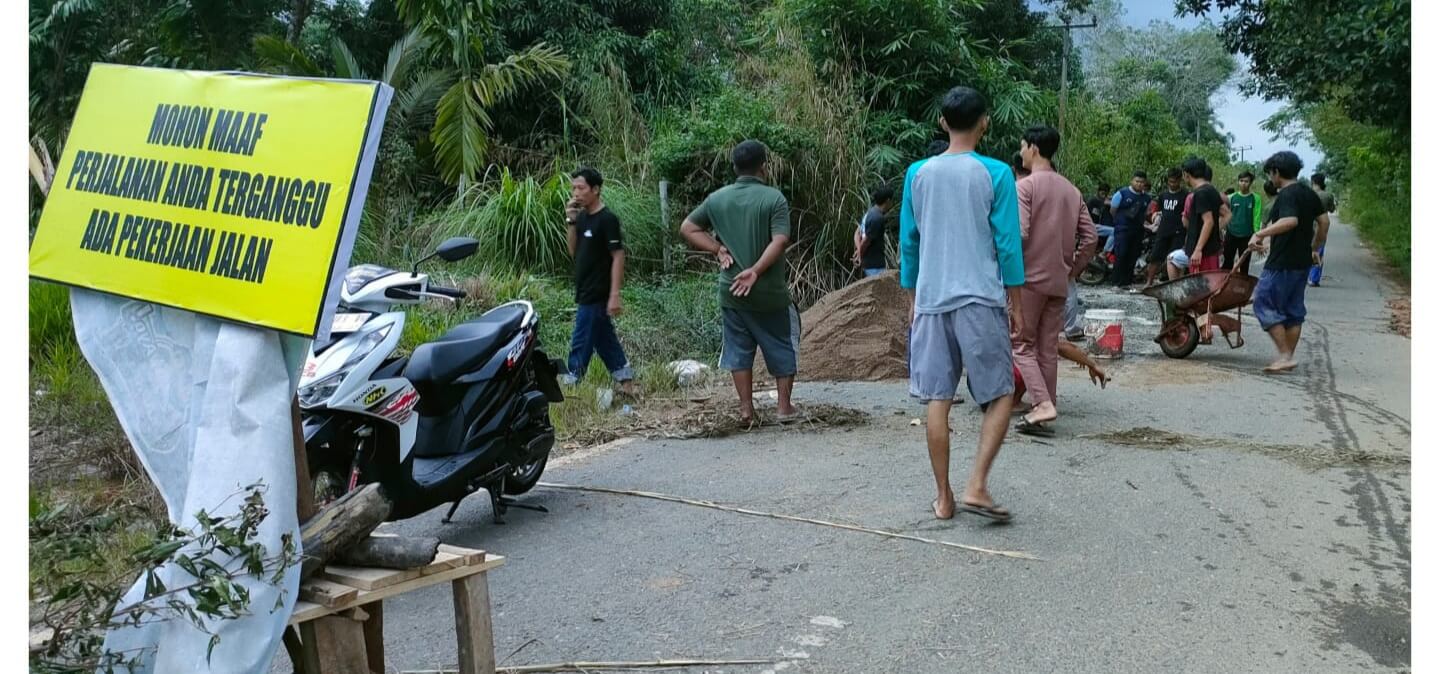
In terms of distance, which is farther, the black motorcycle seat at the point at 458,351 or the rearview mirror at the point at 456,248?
the black motorcycle seat at the point at 458,351

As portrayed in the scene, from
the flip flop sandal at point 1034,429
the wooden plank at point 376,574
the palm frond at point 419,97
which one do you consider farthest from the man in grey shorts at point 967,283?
the palm frond at point 419,97

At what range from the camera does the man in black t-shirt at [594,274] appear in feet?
27.3

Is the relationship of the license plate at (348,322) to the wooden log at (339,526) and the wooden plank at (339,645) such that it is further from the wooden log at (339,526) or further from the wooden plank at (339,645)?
the wooden plank at (339,645)

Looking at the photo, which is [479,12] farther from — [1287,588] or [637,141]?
[1287,588]

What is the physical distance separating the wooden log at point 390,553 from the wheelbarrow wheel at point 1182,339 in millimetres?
9086

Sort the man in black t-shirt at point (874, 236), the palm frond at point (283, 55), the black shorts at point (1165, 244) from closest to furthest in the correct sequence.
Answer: the man in black t-shirt at point (874, 236)
the palm frond at point (283, 55)
the black shorts at point (1165, 244)

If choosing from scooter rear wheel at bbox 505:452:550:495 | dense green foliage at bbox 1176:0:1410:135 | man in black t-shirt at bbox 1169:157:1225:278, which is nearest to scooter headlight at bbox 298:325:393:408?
scooter rear wheel at bbox 505:452:550:495

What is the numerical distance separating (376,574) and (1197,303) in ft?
30.1

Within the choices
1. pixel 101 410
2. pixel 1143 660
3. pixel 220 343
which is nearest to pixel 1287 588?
pixel 1143 660

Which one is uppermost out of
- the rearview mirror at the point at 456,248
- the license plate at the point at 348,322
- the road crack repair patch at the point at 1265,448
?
the rearview mirror at the point at 456,248

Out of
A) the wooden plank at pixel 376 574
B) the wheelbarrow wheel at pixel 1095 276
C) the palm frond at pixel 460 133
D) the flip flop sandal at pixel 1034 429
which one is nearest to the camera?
the wooden plank at pixel 376 574

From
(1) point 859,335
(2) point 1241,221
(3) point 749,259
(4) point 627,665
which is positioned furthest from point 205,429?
(2) point 1241,221

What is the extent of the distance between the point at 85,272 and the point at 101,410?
4.78 metres

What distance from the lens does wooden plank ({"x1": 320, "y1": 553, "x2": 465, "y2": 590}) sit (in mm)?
2967
